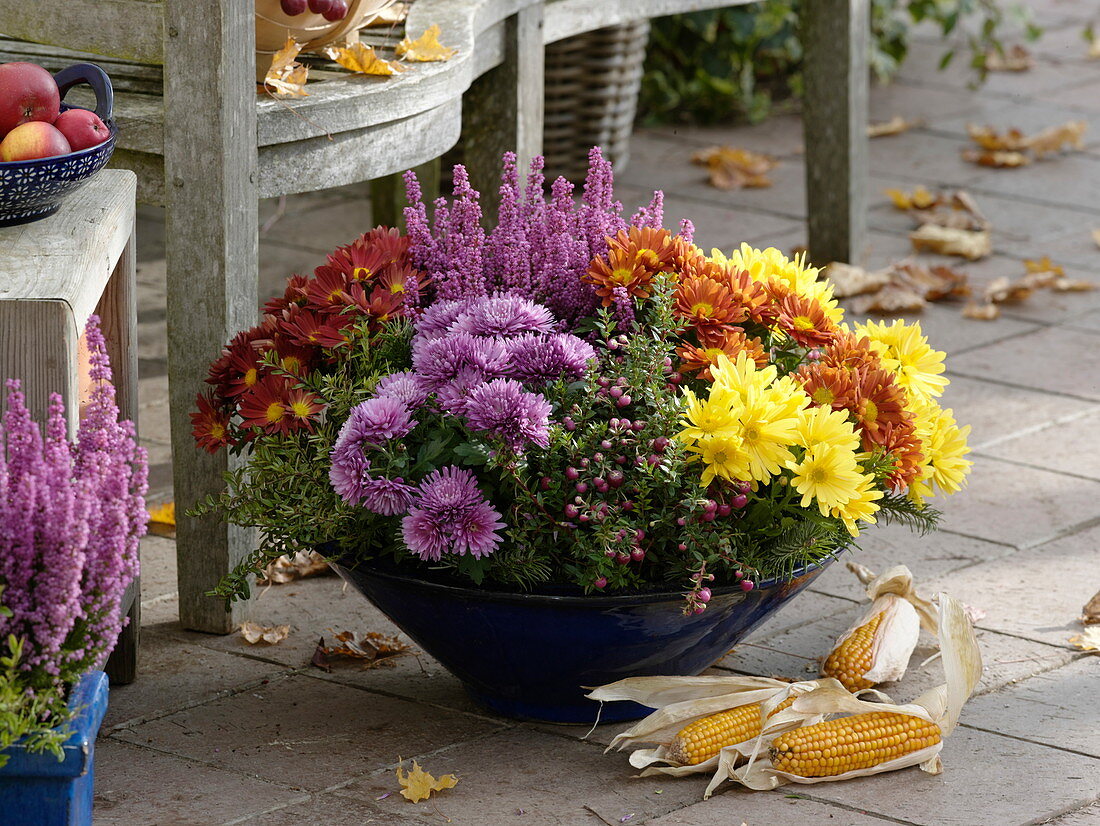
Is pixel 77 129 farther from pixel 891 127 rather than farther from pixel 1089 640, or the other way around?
pixel 891 127

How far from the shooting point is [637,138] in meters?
6.65

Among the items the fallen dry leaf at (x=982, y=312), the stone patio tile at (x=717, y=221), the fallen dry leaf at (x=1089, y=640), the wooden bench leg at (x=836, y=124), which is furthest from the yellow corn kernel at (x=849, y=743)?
the stone patio tile at (x=717, y=221)

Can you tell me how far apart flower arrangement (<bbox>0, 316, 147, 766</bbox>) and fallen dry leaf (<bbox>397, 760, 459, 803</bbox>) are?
0.54 m

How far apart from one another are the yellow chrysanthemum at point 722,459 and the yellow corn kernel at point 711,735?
364mm

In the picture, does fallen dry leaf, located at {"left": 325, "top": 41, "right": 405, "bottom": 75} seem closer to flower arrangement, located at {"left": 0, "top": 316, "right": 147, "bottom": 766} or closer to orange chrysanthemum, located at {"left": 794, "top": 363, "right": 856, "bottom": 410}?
orange chrysanthemum, located at {"left": 794, "top": 363, "right": 856, "bottom": 410}

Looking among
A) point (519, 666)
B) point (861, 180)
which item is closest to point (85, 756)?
point (519, 666)

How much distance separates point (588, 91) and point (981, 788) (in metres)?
3.69

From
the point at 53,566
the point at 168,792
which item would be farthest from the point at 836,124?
the point at 53,566

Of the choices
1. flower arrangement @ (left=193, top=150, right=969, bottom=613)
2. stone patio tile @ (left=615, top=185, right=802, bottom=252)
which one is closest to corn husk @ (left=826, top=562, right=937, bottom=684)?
flower arrangement @ (left=193, top=150, right=969, bottom=613)

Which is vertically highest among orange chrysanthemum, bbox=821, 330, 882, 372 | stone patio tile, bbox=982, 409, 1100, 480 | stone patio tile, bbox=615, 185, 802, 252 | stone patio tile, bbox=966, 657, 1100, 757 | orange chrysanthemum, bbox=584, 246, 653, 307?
orange chrysanthemum, bbox=584, 246, 653, 307

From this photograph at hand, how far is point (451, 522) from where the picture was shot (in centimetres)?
213

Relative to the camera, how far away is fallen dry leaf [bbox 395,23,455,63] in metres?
2.99

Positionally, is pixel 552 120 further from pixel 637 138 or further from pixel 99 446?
pixel 99 446

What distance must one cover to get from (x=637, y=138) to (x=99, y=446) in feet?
16.5
